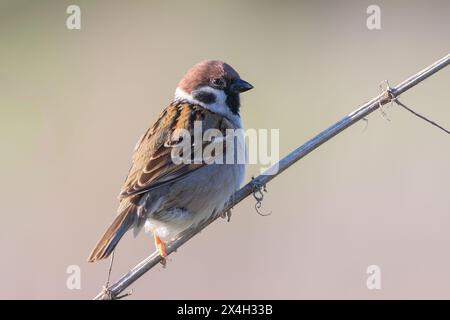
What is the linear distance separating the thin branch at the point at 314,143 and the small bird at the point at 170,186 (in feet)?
0.39

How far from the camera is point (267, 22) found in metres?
9.59

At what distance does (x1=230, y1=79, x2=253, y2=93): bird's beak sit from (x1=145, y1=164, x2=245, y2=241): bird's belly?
695 millimetres

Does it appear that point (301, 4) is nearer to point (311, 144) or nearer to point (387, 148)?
point (387, 148)

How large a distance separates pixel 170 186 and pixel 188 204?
15 centimetres

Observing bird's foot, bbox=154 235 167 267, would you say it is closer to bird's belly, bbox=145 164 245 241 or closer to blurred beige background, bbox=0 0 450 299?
bird's belly, bbox=145 164 245 241

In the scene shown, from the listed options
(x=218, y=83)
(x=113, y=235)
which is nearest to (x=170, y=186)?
(x=113, y=235)

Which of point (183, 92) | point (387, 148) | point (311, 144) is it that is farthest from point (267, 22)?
point (311, 144)

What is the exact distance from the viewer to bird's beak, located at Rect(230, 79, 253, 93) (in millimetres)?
4746

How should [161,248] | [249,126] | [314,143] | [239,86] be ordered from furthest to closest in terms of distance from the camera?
[249,126] → [239,86] → [161,248] → [314,143]

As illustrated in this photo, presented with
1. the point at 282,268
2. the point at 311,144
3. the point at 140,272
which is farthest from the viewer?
the point at 282,268

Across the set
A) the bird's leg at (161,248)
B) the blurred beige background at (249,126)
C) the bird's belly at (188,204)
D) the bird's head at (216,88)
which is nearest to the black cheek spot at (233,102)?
the bird's head at (216,88)

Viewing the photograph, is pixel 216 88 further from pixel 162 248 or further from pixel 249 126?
pixel 249 126

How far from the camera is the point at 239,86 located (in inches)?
187

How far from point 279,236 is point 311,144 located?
3.09 m
